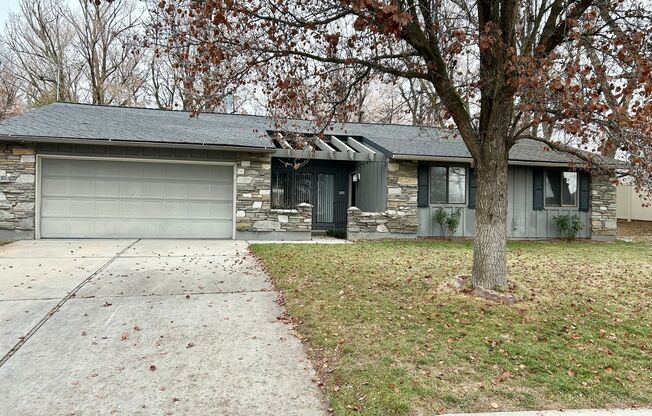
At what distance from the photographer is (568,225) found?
1310cm

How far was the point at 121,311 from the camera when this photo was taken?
4.78 m

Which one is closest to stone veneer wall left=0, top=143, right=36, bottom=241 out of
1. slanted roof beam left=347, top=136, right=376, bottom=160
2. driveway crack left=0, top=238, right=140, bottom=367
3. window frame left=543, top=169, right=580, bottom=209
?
driveway crack left=0, top=238, right=140, bottom=367

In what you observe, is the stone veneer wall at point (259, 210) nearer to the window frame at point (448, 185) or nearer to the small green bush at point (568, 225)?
the window frame at point (448, 185)

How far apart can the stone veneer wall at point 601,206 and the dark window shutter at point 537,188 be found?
1821 mm

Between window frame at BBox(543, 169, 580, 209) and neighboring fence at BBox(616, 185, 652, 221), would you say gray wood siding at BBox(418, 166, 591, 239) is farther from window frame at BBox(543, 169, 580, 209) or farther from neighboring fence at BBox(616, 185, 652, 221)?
neighboring fence at BBox(616, 185, 652, 221)

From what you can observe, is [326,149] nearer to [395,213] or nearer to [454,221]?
[395,213]

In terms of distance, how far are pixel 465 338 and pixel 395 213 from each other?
8281 mm

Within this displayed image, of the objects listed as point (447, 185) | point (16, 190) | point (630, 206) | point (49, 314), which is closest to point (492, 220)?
point (49, 314)

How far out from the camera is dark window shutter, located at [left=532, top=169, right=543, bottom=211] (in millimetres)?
13141

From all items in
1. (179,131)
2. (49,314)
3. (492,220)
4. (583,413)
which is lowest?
(583,413)

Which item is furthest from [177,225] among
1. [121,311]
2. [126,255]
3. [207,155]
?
[121,311]

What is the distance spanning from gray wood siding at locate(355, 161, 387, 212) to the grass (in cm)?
515

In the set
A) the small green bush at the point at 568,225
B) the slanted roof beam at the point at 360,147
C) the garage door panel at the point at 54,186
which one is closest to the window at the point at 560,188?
the small green bush at the point at 568,225

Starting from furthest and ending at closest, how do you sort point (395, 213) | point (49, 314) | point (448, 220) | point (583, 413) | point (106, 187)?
1. point (448, 220)
2. point (395, 213)
3. point (106, 187)
4. point (49, 314)
5. point (583, 413)
